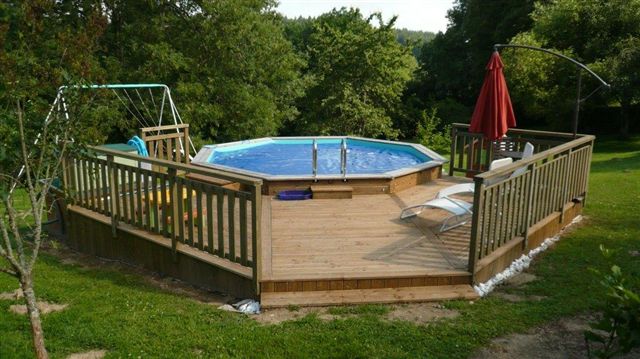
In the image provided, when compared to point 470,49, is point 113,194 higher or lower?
lower

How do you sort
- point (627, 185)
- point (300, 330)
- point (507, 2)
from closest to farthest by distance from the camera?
1. point (300, 330)
2. point (627, 185)
3. point (507, 2)

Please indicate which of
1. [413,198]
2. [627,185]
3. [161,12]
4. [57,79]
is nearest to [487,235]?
[413,198]

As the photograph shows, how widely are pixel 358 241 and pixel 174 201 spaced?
208 cm

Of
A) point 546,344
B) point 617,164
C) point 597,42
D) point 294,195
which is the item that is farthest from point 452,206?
point 597,42

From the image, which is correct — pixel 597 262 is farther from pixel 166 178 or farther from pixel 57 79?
pixel 57 79

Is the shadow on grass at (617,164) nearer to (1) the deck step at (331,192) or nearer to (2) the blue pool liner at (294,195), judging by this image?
(1) the deck step at (331,192)

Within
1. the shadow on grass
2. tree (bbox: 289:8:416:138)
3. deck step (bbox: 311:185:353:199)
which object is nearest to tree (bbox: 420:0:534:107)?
tree (bbox: 289:8:416:138)

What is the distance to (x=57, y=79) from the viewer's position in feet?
12.3

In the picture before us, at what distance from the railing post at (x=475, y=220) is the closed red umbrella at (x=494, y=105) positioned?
3.07 meters

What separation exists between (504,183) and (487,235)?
1.82ft

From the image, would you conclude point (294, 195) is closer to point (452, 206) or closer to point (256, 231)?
point (452, 206)

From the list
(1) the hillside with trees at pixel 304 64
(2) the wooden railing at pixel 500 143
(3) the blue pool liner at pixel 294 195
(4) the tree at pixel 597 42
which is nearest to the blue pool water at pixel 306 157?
(2) the wooden railing at pixel 500 143

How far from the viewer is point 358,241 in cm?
572

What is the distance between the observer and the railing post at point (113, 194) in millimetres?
5855
